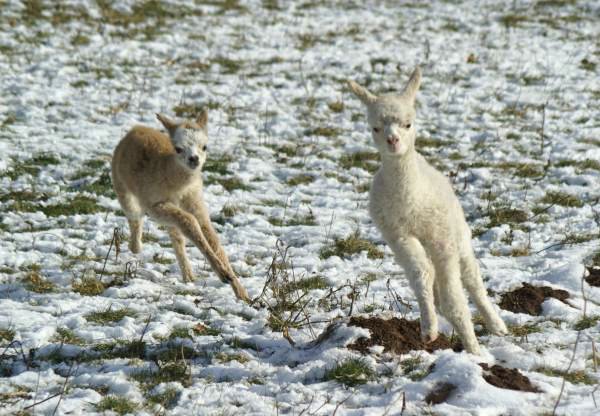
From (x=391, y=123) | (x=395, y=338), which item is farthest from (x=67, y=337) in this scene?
(x=391, y=123)

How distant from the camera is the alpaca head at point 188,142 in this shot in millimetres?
6973

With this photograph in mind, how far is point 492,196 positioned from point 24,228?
535cm

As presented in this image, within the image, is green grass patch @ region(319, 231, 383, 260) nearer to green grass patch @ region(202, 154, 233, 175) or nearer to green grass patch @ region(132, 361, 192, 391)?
green grass patch @ region(202, 154, 233, 175)

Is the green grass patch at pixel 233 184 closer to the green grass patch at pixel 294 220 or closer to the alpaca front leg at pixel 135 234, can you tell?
the green grass patch at pixel 294 220

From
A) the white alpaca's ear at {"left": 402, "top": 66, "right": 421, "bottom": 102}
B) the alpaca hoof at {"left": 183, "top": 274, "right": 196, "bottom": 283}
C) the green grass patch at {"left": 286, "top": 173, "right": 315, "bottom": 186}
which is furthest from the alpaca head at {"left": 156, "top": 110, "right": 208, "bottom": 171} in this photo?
the green grass patch at {"left": 286, "top": 173, "right": 315, "bottom": 186}

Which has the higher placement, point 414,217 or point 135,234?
point 414,217

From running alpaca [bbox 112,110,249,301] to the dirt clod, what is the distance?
7.61 feet

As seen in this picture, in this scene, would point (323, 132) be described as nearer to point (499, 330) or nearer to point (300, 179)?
point (300, 179)

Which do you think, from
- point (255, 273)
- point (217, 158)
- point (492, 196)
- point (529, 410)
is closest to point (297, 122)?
point (217, 158)

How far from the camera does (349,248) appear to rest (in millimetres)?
7742

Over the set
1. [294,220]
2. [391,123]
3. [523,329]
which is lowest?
[294,220]

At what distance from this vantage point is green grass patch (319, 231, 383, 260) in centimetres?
766

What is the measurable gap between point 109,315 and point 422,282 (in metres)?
2.59

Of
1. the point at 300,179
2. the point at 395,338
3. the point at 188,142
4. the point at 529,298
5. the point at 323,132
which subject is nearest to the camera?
the point at 395,338
